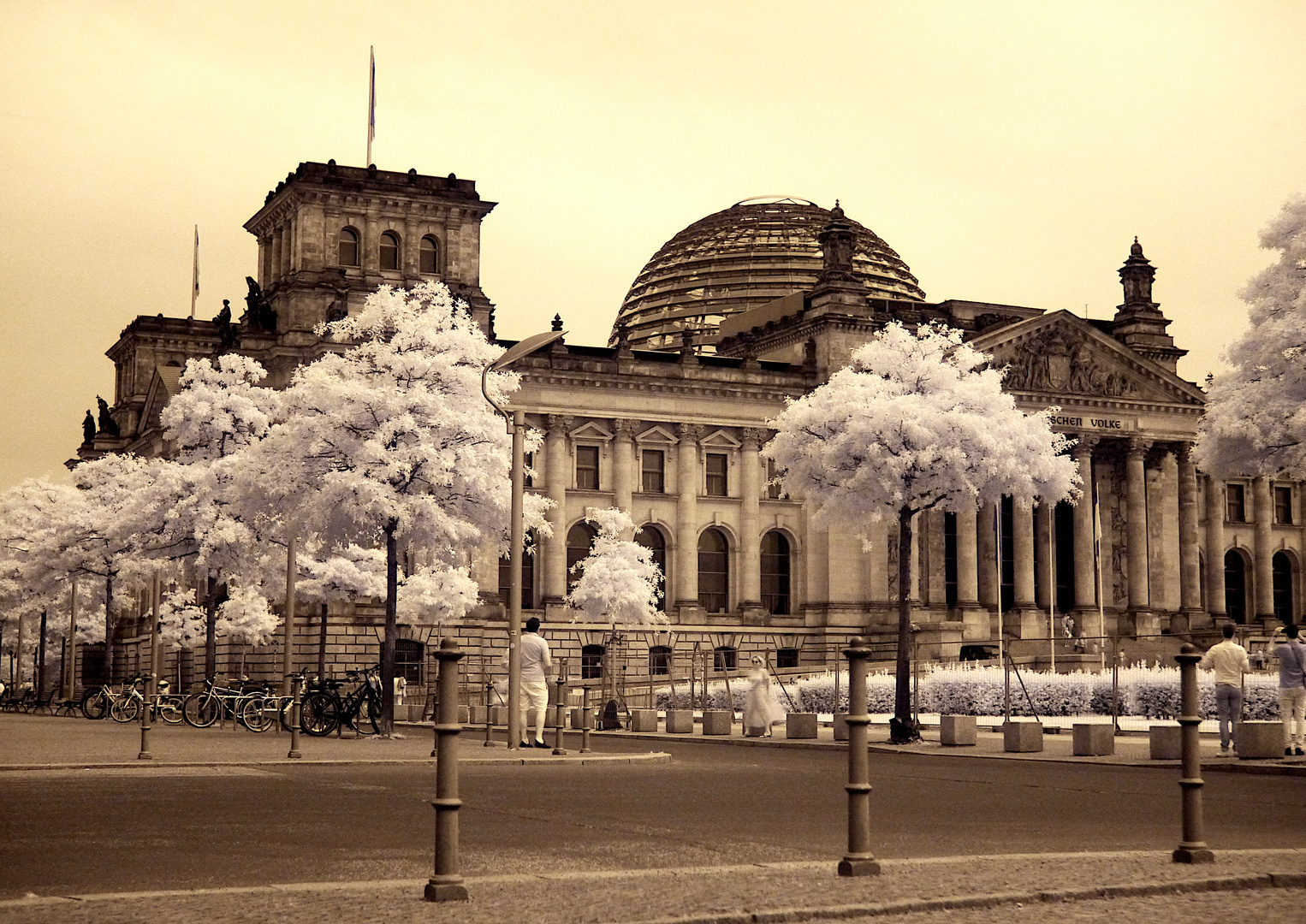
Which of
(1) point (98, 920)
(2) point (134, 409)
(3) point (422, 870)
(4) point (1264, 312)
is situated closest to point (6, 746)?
(3) point (422, 870)

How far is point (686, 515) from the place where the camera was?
8181cm

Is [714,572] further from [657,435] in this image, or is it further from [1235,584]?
[1235,584]

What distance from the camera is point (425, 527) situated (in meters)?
42.0

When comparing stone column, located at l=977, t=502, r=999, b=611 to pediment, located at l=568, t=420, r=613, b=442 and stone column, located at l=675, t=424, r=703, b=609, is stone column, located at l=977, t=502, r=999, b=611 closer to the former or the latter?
stone column, located at l=675, t=424, r=703, b=609

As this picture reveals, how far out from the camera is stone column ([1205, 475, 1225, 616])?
300 feet

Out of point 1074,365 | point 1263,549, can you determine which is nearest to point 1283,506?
point 1263,549

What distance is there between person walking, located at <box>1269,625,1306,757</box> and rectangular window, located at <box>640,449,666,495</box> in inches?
2065

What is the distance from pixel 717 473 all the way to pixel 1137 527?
20249mm

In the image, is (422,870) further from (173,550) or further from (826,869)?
(173,550)

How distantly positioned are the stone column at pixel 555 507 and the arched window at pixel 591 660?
2.37 meters

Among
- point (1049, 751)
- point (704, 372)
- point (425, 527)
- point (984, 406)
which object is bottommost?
point (1049, 751)

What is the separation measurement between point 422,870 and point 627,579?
58580 millimetres

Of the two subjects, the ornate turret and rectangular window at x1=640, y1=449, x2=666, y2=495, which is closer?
rectangular window at x1=640, y1=449, x2=666, y2=495

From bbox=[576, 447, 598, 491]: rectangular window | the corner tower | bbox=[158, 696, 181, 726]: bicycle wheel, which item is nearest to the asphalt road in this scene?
bbox=[158, 696, 181, 726]: bicycle wheel
